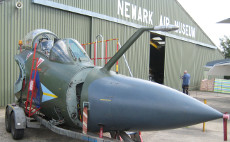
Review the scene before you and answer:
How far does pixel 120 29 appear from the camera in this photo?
49.4 feet

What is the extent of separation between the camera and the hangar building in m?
9.91

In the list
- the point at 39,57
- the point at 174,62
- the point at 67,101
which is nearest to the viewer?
the point at 67,101

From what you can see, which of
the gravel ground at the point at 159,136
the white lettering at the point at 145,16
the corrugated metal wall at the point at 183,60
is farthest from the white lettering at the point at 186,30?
the gravel ground at the point at 159,136

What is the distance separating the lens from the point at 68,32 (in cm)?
1195

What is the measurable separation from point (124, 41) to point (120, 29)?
929 millimetres

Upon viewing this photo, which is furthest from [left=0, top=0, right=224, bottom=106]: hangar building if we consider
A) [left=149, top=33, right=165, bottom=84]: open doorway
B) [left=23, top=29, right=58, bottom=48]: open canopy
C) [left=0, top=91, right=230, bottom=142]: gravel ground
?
[left=0, top=91, right=230, bottom=142]: gravel ground

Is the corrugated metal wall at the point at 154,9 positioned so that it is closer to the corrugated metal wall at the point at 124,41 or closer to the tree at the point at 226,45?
the corrugated metal wall at the point at 124,41

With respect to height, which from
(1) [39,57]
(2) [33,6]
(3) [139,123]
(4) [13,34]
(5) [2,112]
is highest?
(2) [33,6]

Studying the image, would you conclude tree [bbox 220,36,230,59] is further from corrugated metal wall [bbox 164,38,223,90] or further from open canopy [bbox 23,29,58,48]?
open canopy [bbox 23,29,58,48]

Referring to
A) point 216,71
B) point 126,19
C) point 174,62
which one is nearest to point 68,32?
point 126,19

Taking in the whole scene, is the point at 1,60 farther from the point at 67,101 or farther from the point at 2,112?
the point at 67,101

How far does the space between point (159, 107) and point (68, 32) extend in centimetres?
954

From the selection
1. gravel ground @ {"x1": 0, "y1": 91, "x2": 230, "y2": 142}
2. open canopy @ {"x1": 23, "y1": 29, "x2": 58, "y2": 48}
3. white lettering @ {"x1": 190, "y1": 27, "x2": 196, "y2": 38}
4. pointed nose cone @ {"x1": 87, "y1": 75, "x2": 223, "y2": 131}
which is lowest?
gravel ground @ {"x1": 0, "y1": 91, "x2": 230, "y2": 142}

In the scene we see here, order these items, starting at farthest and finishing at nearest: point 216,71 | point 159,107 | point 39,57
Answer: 1. point 216,71
2. point 39,57
3. point 159,107
